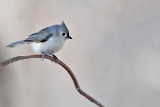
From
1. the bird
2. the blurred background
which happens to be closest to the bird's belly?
the bird

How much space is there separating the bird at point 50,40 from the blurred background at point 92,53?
4.59 ft

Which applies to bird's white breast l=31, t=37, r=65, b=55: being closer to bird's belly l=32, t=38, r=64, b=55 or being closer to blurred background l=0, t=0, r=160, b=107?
bird's belly l=32, t=38, r=64, b=55

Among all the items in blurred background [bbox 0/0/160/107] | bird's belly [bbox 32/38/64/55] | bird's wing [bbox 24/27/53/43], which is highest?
blurred background [bbox 0/0/160/107]

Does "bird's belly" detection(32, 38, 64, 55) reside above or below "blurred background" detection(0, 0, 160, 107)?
below

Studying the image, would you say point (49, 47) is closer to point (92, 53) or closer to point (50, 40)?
point (50, 40)

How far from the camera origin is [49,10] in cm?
405

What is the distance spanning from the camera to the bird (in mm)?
2287

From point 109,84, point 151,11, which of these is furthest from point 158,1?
point 109,84

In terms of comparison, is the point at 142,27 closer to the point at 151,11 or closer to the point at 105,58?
the point at 151,11

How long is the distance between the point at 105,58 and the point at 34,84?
904 millimetres

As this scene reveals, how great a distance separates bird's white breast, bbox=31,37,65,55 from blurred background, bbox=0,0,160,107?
57.1 inches

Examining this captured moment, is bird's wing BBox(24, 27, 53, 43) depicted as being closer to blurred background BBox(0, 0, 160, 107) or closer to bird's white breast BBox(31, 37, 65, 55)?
bird's white breast BBox(31, 37, 65, 55)

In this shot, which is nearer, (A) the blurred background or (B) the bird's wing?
(B) the bird's wing

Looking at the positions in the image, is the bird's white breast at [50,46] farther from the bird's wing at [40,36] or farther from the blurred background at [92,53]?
the blurred background at [92,53]
